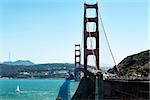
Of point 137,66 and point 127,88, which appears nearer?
point 127,88

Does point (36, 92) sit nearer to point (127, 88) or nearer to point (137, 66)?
point (137, 66)

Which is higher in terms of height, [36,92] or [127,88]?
[127,88]

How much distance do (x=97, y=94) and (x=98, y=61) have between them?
32.0 feet

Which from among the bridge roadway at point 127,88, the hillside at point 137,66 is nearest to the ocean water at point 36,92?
the hillside at point 137,66

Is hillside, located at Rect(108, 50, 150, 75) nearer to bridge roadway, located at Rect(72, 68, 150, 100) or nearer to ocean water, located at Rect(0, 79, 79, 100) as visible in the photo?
ocean water, located at Rect(0, 79, 79, 100)

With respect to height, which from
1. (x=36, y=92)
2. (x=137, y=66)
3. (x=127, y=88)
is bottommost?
(x=36, y=92)

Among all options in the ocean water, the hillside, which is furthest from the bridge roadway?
the ocean water

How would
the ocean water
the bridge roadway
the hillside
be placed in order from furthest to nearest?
the ocean water < the hillside < the bridge roadway

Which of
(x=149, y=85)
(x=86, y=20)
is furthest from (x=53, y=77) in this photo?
(x=149, y=85)

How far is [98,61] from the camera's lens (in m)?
40.0

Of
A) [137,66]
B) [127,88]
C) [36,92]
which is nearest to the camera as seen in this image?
[127,88]

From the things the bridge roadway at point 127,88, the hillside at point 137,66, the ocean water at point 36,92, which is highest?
the hillside at point 137,66

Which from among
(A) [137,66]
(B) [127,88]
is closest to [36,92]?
(A) [137,66]

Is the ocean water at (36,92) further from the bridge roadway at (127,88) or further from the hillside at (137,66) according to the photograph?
the bridge roadway at (127,88)
